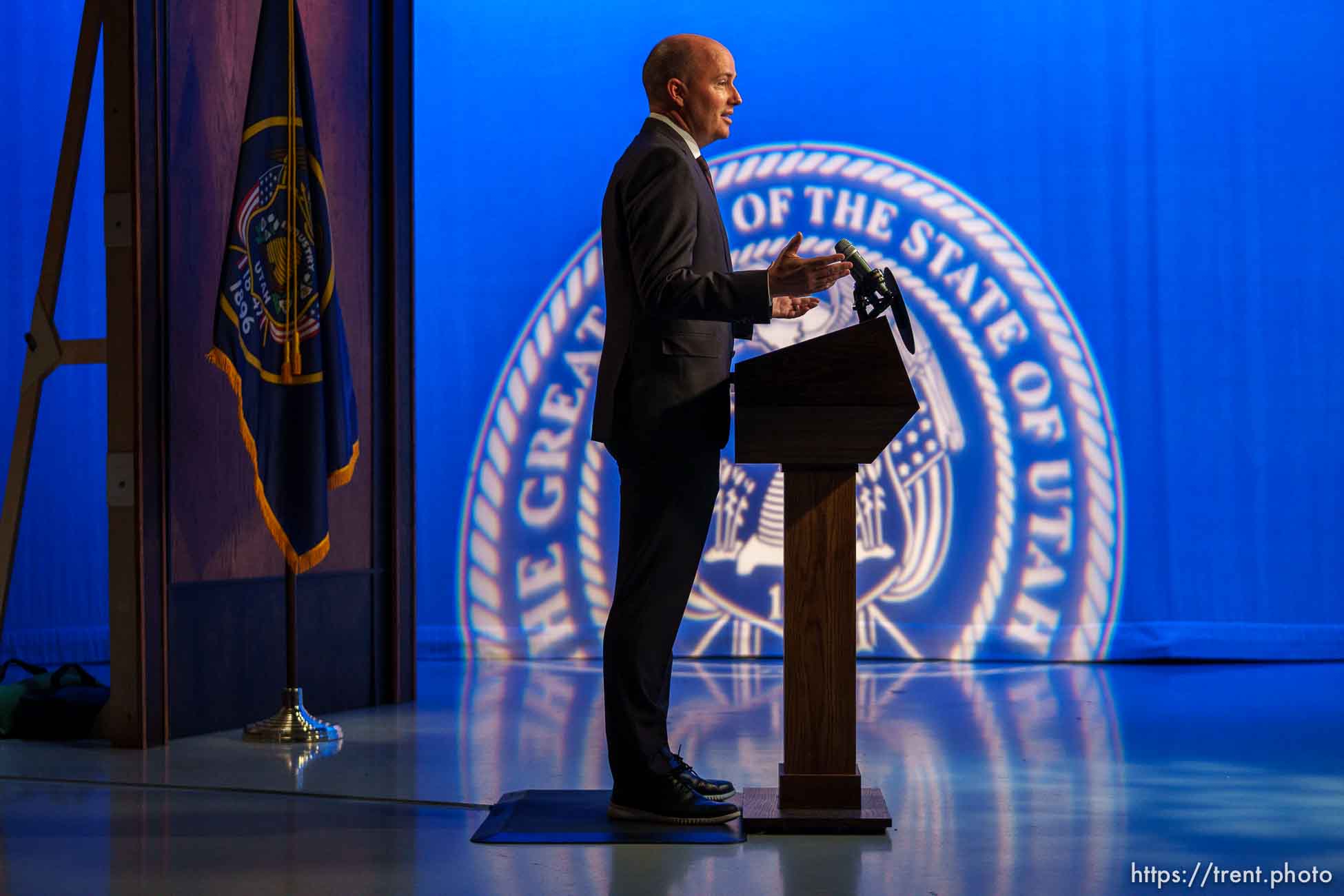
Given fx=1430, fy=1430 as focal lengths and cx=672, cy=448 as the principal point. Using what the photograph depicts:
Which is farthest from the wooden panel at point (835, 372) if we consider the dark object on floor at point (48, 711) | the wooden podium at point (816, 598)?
the dark object on floor at point (48, 711)

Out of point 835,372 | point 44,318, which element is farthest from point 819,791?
point 44,318

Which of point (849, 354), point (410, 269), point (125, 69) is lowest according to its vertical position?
point (849, 354)

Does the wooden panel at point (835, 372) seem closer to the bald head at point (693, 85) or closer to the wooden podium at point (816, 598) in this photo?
the wooden podium at point (816, 598)

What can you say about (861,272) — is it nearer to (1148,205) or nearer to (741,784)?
(741,784)

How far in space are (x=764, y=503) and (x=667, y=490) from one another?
9.27 ft

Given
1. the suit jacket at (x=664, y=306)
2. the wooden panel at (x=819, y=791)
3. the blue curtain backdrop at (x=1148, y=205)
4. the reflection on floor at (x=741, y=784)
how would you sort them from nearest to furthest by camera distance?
the reflection on floor at (x=741, y=784), the suit jacket at (x=664, y=306), the wooden panel at (x=819, y=791), the blue curtain backdrop at (x=1148, y=205)

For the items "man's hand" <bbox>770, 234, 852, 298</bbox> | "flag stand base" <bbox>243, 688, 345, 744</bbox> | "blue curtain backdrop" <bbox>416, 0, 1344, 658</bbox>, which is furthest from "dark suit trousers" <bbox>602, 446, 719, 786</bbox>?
"blue curtain backdrop" <bbox>416, 0, 1344, 658</bbox>

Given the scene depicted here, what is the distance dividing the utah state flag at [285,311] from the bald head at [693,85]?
1.43 m

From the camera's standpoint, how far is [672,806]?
2.40m

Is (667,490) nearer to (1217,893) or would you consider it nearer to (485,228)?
(1217,893)

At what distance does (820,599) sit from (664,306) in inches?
21.9

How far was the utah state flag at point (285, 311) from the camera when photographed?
3.47 metres

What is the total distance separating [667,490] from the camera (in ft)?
7.86

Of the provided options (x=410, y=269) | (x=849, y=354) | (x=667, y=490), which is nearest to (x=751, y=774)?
(x=667, y=490)
